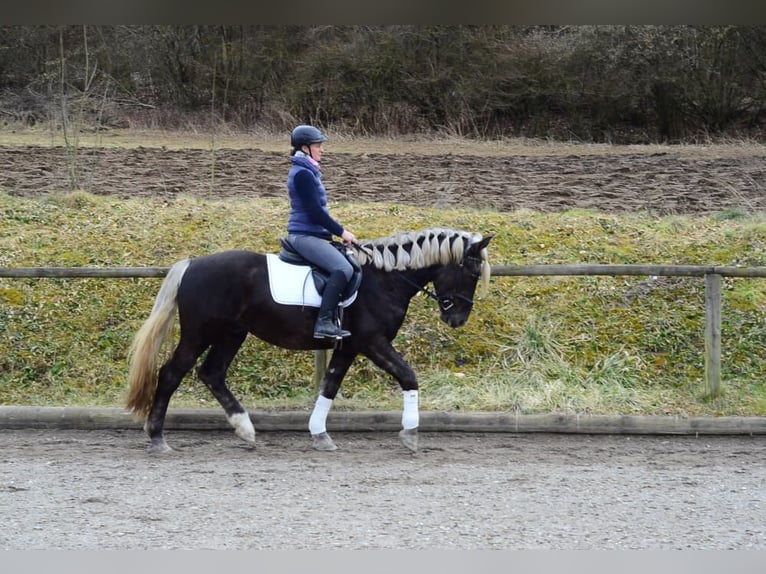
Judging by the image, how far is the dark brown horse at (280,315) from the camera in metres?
6.95

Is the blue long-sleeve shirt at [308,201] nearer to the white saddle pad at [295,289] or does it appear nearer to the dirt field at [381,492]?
the white saddle pad at [295,289]

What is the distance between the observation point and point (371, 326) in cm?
702

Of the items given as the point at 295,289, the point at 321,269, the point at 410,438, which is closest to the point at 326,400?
the point at 410,438

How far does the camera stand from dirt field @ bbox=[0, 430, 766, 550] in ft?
16.1

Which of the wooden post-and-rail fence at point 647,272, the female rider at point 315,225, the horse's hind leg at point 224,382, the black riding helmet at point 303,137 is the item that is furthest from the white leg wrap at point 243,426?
the black riding helmet at point 303,137

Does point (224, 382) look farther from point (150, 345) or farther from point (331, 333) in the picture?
point (331, 333)

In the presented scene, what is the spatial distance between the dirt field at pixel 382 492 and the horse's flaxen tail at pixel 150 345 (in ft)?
1.29

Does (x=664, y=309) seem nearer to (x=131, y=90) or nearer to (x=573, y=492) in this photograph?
(x=573, y=492)

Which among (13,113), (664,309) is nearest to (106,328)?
(664,309)

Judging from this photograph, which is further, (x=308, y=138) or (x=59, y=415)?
(x=59, y=415)

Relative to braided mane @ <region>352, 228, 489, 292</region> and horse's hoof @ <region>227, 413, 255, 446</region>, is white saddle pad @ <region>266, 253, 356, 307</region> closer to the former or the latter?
braided mane @ <region>352, 228, 489, 292</region>

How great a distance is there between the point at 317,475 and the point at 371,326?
4.12ft

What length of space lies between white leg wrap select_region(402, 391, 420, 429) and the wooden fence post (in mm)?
2662

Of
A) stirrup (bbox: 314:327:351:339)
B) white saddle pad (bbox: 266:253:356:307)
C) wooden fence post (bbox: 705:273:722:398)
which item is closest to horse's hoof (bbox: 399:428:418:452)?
stirrup (bbox: 314:327:351:339)
